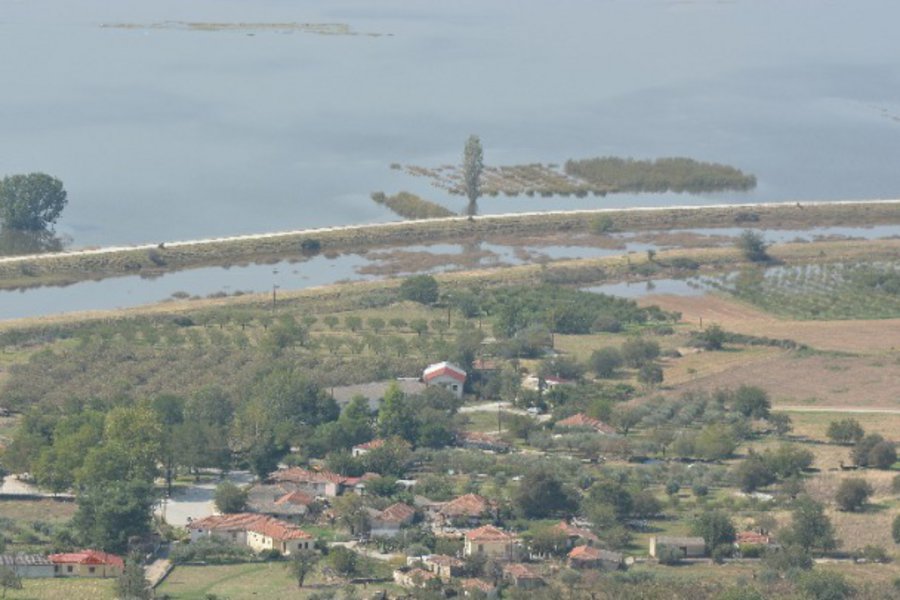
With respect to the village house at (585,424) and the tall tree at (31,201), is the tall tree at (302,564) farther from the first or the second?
the tall tree at (31,201)

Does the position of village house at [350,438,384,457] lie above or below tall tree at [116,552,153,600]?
above

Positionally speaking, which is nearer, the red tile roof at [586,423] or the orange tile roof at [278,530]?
the orange tile roof at [278,530]

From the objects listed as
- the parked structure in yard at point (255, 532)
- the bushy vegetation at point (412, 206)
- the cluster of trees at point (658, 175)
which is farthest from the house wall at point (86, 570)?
the cluster of trees at point (658, 175)

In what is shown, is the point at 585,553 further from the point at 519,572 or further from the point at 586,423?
the point at 586,423

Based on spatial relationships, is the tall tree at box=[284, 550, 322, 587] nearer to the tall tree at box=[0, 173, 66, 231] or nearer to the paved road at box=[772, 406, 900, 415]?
the paved road at box=[772, 406, 900, 415]

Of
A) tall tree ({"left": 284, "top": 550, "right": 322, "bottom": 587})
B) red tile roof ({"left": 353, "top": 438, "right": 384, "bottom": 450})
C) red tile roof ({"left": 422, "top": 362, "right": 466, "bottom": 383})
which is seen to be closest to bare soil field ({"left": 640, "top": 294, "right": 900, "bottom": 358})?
red tile roof ({"left": 422, "top": 362, "right": 466, "bottom": 383})
